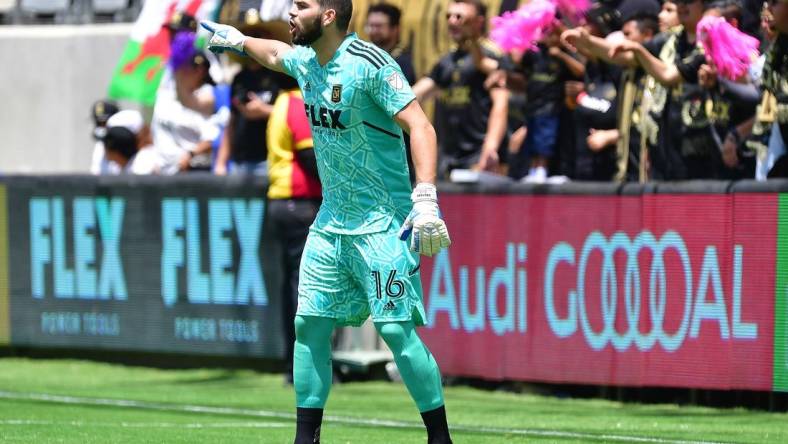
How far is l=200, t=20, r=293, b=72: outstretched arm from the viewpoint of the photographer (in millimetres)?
8078

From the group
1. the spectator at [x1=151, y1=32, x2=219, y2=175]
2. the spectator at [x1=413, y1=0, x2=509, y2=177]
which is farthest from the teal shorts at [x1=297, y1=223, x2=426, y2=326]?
the spectator at [x1=151, y1=32, x2=219, y2=175]

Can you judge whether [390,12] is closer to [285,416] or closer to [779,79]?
[779,79]

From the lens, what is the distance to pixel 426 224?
281 inches

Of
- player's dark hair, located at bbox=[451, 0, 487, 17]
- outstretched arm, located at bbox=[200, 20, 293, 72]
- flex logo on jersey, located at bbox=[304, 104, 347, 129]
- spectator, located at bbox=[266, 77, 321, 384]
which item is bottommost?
spectator, located at bbox=[266, 77, 321, 384]

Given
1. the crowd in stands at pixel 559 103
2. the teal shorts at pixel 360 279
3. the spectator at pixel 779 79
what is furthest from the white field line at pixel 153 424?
the spectator at pixel 779 79

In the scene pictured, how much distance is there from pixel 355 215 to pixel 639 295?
388 centimetres

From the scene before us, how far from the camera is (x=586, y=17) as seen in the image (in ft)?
41.1

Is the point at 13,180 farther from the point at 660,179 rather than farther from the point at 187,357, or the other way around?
the point at 660,179

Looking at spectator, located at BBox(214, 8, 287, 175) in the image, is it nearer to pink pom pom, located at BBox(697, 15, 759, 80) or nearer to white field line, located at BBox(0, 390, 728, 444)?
white field line, located at BBox(0, 390, 728, 444)

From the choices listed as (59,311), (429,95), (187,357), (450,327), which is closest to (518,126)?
(429,95)

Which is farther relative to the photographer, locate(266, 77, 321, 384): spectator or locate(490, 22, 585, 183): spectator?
locate(490, 22, 585, 183): spectator

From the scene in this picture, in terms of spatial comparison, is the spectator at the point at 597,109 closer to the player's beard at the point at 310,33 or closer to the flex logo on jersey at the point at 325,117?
the flex logo on jersey at the point at 325,117

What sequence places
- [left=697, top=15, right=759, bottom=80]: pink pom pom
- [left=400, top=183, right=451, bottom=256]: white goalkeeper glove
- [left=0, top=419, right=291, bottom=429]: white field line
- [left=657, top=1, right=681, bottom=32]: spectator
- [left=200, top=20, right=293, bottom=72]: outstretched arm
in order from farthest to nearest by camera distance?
[left=657, top=1, right=681, bottom=32]: spectator
[left=697, top=15, right=759, bottom=80]: pink pom pom
[left=0, top=419, right=291, bottom=429]: white field line
[left=200, top=20, right=293, bottom=72]: outstretched arm
[left=400, top=183, right=451, bottom=256]: white goalkeeper glove

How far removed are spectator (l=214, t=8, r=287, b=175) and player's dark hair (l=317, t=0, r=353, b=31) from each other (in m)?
5.71
